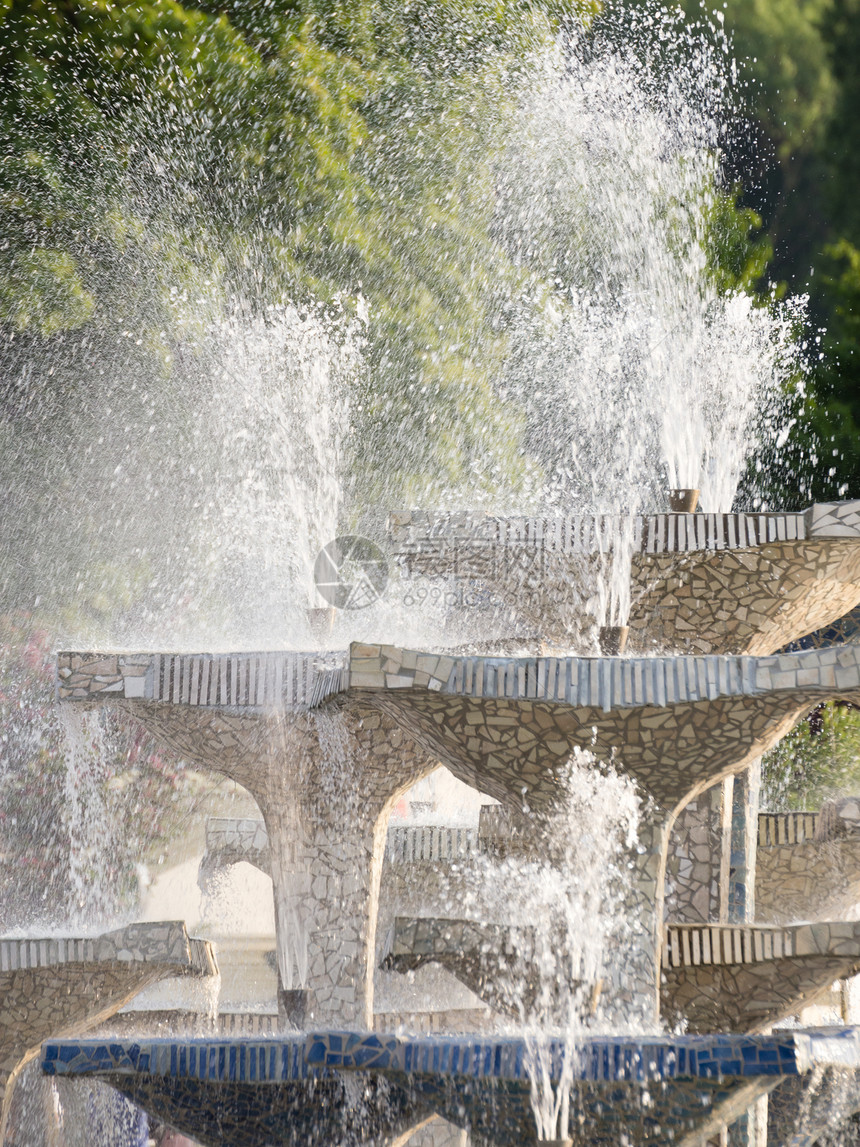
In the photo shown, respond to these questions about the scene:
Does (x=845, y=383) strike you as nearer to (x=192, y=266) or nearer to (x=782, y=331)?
(x=782, y=331)

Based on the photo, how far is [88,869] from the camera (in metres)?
11.0

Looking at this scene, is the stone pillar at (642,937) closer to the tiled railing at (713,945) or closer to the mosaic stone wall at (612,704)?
the mosaic stone wall at (612,704)

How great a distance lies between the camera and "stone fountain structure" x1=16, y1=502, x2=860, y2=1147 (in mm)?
3865

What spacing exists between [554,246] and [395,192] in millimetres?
2589

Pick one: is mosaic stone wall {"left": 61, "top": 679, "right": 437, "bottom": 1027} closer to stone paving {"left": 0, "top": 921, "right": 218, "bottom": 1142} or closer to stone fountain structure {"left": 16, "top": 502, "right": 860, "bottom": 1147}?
stone fountain structure {"left": 16, "top": 502, "right": 860, "bottom": 1147}

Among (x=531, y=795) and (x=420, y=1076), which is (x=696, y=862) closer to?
(x=531, y=795)

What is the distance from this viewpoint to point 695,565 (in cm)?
576

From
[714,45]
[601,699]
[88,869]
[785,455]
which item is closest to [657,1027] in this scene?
[601,699]

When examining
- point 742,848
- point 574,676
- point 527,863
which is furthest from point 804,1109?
point 574,676

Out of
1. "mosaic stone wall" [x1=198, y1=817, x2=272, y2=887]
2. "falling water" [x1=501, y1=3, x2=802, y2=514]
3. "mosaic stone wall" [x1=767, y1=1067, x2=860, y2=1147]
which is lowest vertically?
"mosaic stone wall" [x1=767, y1=1067, x2=860, y2=1147]

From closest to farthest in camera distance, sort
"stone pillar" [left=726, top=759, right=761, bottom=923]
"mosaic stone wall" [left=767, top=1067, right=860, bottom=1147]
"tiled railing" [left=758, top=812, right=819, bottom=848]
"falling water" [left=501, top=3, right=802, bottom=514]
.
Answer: "mosaic stone wall" [left=767, top=1067, right=860, bottom=1147] < "stone pillar" [left=726, top=759, right=761, bottom=923] < "tiled railing" [left=758, top=812, right=819, bottom=848] < "falling water" [left=501, top=3, right=802, bottom=514]
